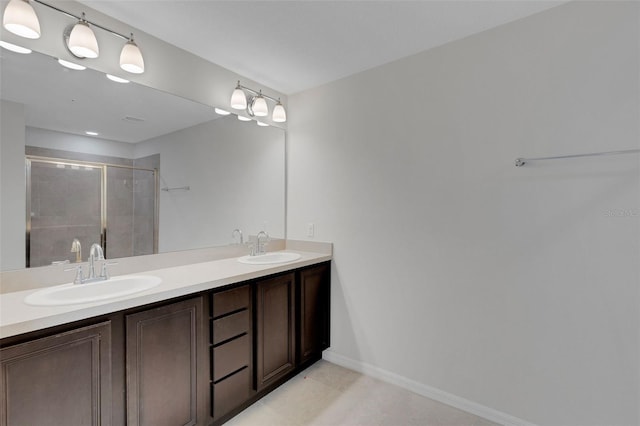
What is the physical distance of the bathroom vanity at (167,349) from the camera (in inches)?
46.5

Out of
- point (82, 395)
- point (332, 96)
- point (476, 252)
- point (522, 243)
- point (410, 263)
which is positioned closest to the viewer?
point (82, 395)

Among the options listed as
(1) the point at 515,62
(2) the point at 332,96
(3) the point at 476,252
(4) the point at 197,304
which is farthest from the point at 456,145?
(4) the point at 197,304

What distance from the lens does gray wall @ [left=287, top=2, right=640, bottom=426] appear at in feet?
5.20

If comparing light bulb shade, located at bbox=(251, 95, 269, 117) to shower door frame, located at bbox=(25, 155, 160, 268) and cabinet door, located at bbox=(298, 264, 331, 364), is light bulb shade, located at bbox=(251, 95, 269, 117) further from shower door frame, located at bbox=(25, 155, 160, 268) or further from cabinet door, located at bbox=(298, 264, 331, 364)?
cabinet door, located at bbox=(298, 264, 331, 364)

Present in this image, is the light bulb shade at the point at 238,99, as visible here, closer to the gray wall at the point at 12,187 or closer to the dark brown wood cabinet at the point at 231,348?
the gray wall at the point at 12,187

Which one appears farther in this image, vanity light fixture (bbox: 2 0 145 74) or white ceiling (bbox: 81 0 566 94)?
white ceiling (bbox: 81 0 566 94)

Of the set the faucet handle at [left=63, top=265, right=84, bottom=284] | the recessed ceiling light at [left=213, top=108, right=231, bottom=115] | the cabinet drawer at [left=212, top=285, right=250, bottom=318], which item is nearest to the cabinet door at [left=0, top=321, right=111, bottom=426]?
the faucet handle at [left=63, top=265, right=84, bottom=284]

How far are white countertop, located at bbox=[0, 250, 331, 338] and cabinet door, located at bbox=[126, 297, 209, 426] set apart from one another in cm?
9

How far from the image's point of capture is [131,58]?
5.76ft

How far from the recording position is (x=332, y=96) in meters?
2.64

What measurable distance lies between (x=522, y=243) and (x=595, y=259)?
1.08 feet

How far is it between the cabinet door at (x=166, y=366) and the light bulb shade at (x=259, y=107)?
1.59 metres

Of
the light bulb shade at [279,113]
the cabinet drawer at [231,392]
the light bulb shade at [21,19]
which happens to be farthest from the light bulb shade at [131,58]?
the cabinet drawer at [231,392]

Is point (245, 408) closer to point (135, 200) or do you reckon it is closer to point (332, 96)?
point (135, 200)
